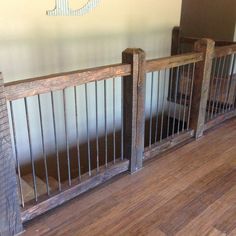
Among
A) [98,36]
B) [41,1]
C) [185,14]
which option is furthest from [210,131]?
[185,14]

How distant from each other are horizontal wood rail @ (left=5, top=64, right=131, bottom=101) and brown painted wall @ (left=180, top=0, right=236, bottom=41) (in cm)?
343

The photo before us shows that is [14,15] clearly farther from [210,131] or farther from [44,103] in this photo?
[210,131]

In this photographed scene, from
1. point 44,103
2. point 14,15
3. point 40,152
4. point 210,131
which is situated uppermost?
point 14,15

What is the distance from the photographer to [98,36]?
304 centimetres

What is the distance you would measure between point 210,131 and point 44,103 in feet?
5.46

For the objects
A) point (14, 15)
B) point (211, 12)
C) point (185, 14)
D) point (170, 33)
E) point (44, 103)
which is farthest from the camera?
point (185, 14)

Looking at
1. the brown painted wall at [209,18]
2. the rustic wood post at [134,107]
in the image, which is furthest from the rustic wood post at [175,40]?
the rustic wood post at [134,107]

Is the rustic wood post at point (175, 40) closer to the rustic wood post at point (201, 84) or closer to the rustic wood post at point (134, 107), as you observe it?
the rustic wood post at point (201, 84)

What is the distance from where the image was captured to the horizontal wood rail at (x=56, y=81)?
4.66 feet

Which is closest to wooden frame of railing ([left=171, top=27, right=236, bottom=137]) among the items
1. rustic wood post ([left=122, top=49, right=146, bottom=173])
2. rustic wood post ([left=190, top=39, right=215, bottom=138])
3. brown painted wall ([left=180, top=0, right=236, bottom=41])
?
rustic wood post ([left=190, top=39, right=215, bottom=138])

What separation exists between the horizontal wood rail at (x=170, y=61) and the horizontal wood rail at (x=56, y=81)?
0.67 ft

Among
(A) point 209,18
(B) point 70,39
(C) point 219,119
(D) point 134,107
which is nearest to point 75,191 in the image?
(D) point 134,107

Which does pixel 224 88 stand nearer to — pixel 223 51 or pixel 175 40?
pixel 175 40

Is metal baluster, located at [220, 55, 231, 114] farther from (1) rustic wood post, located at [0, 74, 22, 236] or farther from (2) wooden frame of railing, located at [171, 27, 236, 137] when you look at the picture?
(1) rustic wood post, located at [0, 74, 22, 236]
